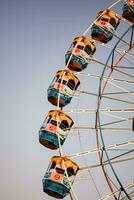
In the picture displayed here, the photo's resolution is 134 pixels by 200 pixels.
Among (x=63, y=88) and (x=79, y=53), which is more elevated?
(x=79, y=53)

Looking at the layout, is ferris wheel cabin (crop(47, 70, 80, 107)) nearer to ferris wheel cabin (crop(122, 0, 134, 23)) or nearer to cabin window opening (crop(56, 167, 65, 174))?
cabin window opening (crop(56, 167, 65, 174))

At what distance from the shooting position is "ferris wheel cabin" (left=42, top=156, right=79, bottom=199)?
17781 mm

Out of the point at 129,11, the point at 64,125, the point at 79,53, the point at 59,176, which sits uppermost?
the point at 129,11

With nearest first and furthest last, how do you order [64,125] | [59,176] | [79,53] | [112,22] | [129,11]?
1. [59,176]
2. [64,125]
3. [79,53]
4. [129,11]
5. [112,22]

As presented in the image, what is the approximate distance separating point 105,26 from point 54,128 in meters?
8.21

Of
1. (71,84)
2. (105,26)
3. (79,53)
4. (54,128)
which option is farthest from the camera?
(105,26)

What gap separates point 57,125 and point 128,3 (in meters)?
9.30

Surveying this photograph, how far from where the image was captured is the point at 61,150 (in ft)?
57.4

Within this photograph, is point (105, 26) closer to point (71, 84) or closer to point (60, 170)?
point (71, 84)

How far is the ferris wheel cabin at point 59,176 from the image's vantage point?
17781mm

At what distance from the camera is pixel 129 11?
23.7 m

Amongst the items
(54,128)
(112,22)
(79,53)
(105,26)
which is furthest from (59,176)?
(112,22)

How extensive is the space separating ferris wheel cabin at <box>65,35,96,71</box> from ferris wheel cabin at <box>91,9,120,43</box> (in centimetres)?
95

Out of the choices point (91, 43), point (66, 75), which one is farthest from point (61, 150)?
point (91, 43)
